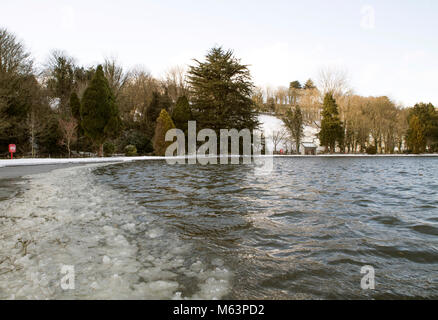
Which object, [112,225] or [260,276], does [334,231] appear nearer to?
[260,276]

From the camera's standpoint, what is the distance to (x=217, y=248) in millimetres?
3146

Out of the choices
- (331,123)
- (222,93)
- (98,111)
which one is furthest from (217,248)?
(331,123)

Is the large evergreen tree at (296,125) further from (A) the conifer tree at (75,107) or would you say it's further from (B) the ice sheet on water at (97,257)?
(B) the ice sheet on water at (97,257)

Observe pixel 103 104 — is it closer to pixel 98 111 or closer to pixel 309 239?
pixel 98 111

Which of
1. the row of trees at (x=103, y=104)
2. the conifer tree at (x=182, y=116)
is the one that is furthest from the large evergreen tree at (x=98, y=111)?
the conifer tree at (x=182, y=116)

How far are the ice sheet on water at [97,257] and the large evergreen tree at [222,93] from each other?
94.1 feet

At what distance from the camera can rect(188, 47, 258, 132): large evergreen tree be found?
32.7 m

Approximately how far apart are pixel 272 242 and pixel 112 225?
2.35 metres

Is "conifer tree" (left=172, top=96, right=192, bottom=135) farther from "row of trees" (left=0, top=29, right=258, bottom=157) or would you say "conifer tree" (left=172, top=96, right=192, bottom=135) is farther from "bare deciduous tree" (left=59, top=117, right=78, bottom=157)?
"bare deciduous tree" (left=59, top=117, right=78, bottom=157)

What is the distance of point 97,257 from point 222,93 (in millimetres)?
32060

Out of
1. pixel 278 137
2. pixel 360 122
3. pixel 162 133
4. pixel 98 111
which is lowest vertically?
pixel 162 133

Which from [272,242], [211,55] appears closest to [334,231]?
[272,242]

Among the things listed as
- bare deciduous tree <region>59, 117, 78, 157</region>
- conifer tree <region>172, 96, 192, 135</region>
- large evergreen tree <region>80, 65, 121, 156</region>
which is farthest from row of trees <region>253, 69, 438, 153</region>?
bare deciduous tree <region>59, 117, 78, 157</region>

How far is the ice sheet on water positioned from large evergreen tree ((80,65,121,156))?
2166 cm
